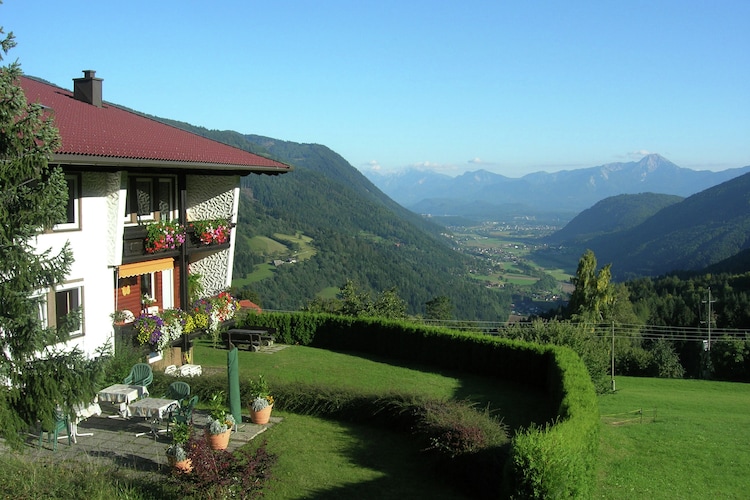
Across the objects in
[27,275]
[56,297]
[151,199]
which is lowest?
[56,297]

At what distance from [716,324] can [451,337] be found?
60.0 m

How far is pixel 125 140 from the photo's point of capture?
A: 16531mm

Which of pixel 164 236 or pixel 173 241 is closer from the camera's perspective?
pixel 164 236

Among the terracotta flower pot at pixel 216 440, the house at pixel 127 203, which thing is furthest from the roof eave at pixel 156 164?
the terracotta flower pot at pixel 216 440

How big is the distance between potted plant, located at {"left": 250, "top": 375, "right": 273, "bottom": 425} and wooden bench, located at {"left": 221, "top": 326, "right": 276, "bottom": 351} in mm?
10319

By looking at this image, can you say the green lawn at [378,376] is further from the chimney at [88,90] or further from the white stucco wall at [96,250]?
the chimney at [88,90]

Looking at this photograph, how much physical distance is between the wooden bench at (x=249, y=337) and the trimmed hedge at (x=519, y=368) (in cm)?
151

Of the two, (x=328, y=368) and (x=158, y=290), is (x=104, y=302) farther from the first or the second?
(x=328, y=368)

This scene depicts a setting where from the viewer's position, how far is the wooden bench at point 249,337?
25.5 meters

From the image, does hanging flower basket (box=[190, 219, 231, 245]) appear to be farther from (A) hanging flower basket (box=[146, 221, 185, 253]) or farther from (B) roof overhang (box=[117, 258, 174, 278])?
(B) roof overhang (box=[117, 258, 174, 278])

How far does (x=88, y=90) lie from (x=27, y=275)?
12.5 metres

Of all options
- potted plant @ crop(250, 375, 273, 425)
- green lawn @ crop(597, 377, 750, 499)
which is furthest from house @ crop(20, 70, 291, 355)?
green lawn @ crop(597, 377, 750, 499)

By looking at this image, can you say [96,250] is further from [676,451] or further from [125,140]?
[676,451]

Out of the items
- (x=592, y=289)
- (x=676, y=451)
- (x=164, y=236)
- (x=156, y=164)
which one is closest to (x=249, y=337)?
(x=164, y=236)
